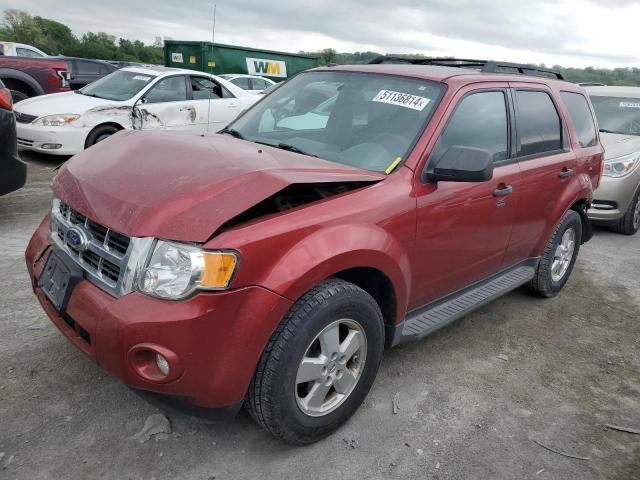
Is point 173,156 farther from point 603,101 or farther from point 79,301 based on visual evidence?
point 603,101

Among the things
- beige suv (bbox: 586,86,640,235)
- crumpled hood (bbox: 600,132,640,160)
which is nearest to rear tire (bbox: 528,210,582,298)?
beige suv (bbox: 586,86,640,235)

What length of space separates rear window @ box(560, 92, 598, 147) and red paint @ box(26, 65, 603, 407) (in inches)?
58.9

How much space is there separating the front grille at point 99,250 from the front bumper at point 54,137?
19.1 ft

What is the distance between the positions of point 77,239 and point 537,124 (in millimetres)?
3213

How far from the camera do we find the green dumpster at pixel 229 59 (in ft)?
66.5

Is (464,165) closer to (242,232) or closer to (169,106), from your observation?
(242,232)

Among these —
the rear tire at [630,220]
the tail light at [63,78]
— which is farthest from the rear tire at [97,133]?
the rear tire at [630,220]

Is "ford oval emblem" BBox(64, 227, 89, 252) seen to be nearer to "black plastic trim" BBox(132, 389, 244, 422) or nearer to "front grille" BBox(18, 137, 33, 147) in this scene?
"black plastic trim" BBox(132, 389, 244, 422)

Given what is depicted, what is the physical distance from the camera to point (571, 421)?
2961mm

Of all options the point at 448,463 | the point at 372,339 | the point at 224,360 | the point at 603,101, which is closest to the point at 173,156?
the point at 224,360

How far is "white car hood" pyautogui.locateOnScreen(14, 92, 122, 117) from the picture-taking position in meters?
7.88

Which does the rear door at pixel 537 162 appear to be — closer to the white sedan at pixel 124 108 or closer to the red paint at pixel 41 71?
the white sedan at pixel 124 108

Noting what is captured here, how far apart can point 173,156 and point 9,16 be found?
76.2m

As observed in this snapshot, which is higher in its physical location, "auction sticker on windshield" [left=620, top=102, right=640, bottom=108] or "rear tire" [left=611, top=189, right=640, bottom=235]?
"auction sticker on windshield" [left=620, top=102, right=640, bottom=108]
